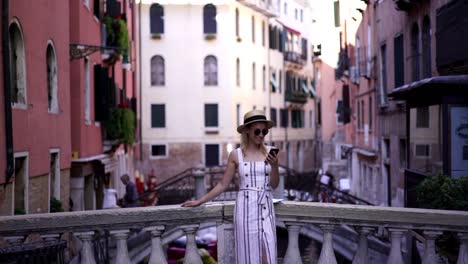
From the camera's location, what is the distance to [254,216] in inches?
271

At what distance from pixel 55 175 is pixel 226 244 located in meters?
11.4

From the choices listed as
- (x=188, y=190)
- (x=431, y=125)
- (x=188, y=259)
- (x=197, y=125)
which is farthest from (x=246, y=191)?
(x=197, y=125)

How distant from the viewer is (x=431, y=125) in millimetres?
12391

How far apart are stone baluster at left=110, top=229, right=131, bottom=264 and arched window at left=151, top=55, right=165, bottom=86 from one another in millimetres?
41612

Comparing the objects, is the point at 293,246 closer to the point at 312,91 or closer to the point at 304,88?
the point at 304,88

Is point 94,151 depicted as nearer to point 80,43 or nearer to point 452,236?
point 80,43

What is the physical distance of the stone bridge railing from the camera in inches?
277

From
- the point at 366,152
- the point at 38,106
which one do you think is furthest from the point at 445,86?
the point at 366,152

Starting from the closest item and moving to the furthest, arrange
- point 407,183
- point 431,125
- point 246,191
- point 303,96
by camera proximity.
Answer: point 246,191, point 431,125, point 407,183, point 303,96

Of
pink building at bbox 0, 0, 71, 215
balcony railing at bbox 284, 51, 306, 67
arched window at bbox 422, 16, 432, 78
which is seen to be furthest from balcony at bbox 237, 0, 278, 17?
pink building at bbox 0, 0, 71, 215

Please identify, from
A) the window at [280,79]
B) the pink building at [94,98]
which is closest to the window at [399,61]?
the pink building at [94,98]

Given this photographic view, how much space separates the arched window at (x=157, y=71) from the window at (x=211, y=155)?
4.48 m

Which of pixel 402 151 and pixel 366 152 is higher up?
pixel 402 151

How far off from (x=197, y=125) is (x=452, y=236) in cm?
4197
